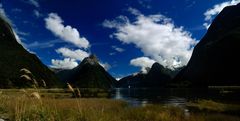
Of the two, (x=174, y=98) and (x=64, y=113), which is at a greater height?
(x=174, y=98)

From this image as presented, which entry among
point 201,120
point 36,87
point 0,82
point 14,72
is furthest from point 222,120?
point 14,72

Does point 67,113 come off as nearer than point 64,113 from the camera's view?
Yes

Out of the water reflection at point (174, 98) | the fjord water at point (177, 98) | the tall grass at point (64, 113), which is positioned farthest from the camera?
the fjord water at point (177, 98)

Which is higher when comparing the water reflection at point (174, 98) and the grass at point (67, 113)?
the water reflection at point (174, 98)

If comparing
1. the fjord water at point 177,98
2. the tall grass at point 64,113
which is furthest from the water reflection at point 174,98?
the tall grass at point 64,113

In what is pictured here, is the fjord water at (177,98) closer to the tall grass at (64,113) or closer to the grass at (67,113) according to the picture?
the grass at (67,113)

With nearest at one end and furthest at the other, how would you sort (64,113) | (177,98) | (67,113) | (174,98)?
(67,113) < (64,113) < (177,98) < (174,98)

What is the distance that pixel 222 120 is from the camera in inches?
1016

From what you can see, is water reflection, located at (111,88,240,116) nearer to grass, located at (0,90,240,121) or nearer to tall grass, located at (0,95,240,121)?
grass, located at (0,90,240,121)

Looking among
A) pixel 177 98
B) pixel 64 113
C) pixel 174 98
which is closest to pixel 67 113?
pixel 64 113

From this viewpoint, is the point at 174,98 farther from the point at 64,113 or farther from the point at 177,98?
the point at 64,113

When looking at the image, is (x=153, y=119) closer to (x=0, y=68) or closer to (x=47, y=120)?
(x=47, y=120)

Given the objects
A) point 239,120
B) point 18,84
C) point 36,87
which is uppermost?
point 18,84

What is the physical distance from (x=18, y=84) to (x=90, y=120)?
184 meters
